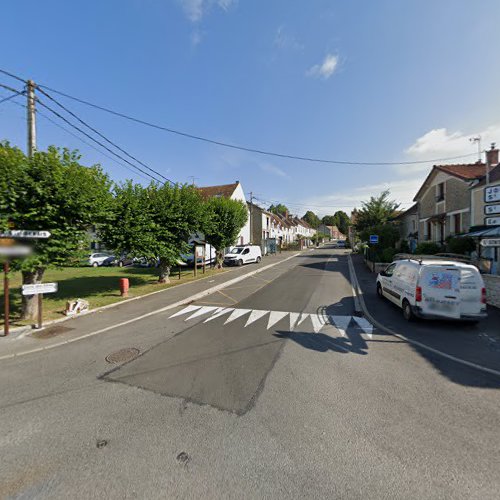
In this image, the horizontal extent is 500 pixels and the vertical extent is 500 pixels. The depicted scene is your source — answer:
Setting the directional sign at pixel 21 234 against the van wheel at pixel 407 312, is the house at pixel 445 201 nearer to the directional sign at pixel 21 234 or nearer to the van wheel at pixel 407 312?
the van wheel at pixel 407 312

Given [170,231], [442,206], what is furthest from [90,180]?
[442,206]

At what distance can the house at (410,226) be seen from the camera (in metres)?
23.9

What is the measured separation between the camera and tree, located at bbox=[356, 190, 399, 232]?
1155 inches

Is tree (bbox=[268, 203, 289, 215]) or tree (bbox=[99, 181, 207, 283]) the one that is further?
tree (bbox=[268, 203, 289, 215])

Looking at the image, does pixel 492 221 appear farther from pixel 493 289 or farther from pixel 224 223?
pixel 224 223

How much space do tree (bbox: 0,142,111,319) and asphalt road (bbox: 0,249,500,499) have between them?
3274 mm

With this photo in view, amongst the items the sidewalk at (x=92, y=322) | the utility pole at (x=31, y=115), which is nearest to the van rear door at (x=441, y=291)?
the sidewalk at (x=92, y=322)

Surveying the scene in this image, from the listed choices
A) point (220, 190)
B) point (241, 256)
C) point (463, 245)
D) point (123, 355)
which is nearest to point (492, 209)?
point (463, 245)

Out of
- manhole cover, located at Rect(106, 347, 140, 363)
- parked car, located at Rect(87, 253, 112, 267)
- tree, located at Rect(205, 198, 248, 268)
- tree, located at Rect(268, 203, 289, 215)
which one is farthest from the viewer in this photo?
tree, located at Rect(268, 203, 289, 215)

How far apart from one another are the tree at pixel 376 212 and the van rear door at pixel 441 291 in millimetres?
25153

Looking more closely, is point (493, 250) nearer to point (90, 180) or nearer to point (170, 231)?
point (170, 231)

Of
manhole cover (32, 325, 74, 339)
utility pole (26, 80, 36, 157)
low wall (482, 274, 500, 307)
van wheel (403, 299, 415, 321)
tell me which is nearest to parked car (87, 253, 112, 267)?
utility pole (26, 80, 36, 157)

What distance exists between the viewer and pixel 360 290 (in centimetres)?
1150

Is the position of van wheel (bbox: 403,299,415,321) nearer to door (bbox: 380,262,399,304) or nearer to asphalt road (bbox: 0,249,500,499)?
door (bbox: 380,262,399,304)
